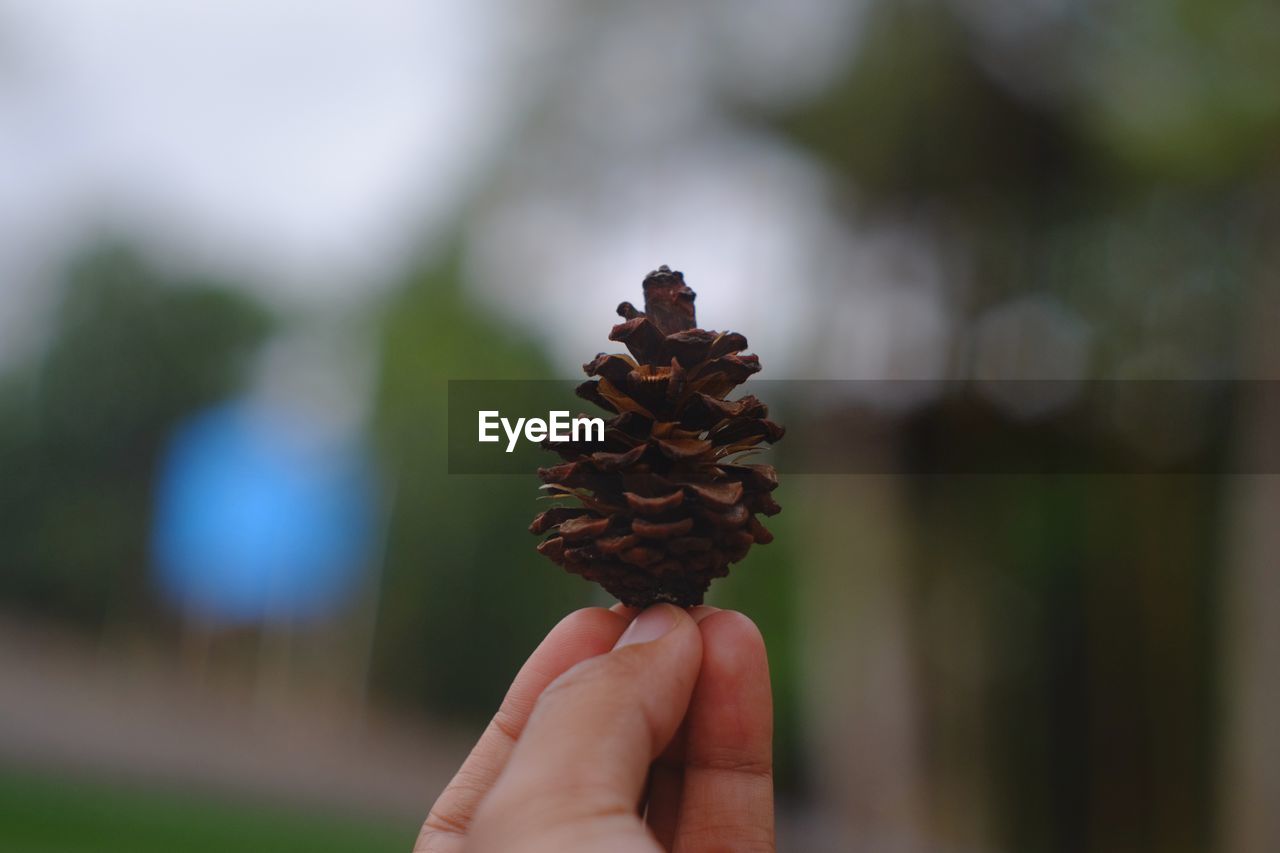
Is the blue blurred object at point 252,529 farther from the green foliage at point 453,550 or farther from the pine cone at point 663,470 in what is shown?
the pine cone at point 663,470

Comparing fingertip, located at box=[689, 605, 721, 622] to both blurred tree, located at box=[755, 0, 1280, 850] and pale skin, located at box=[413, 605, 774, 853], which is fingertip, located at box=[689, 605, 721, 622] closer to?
pale skin, located at box=[413, 605, 774, 853]

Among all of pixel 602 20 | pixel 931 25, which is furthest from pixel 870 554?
pixel 602 20

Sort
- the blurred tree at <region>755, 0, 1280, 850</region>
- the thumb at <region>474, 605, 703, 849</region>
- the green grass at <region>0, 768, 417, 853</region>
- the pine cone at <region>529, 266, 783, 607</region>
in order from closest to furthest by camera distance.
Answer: the thumb at <region>474, 605, 703, 849</region> → the pine cone at <region>529, 266, 783, 607</region> → the blurred tree at <region>755, 0, 1280, 850</region> → the green grass at <region>0, 768, 417, 853</region>

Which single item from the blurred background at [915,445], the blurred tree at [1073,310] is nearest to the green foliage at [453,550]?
the blurred background at [915,445]

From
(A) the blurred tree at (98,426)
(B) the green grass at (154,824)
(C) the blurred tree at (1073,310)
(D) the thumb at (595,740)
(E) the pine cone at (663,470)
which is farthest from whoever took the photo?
(A) the blurred tree at (98,426)

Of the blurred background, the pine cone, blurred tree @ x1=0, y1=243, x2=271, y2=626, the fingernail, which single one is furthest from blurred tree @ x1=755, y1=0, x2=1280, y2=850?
blurred tree @ x1=0, y1=243, x2=271, y2=626

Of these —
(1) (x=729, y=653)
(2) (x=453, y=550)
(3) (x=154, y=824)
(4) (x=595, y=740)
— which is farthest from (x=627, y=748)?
(2) (x=453, y=550)
